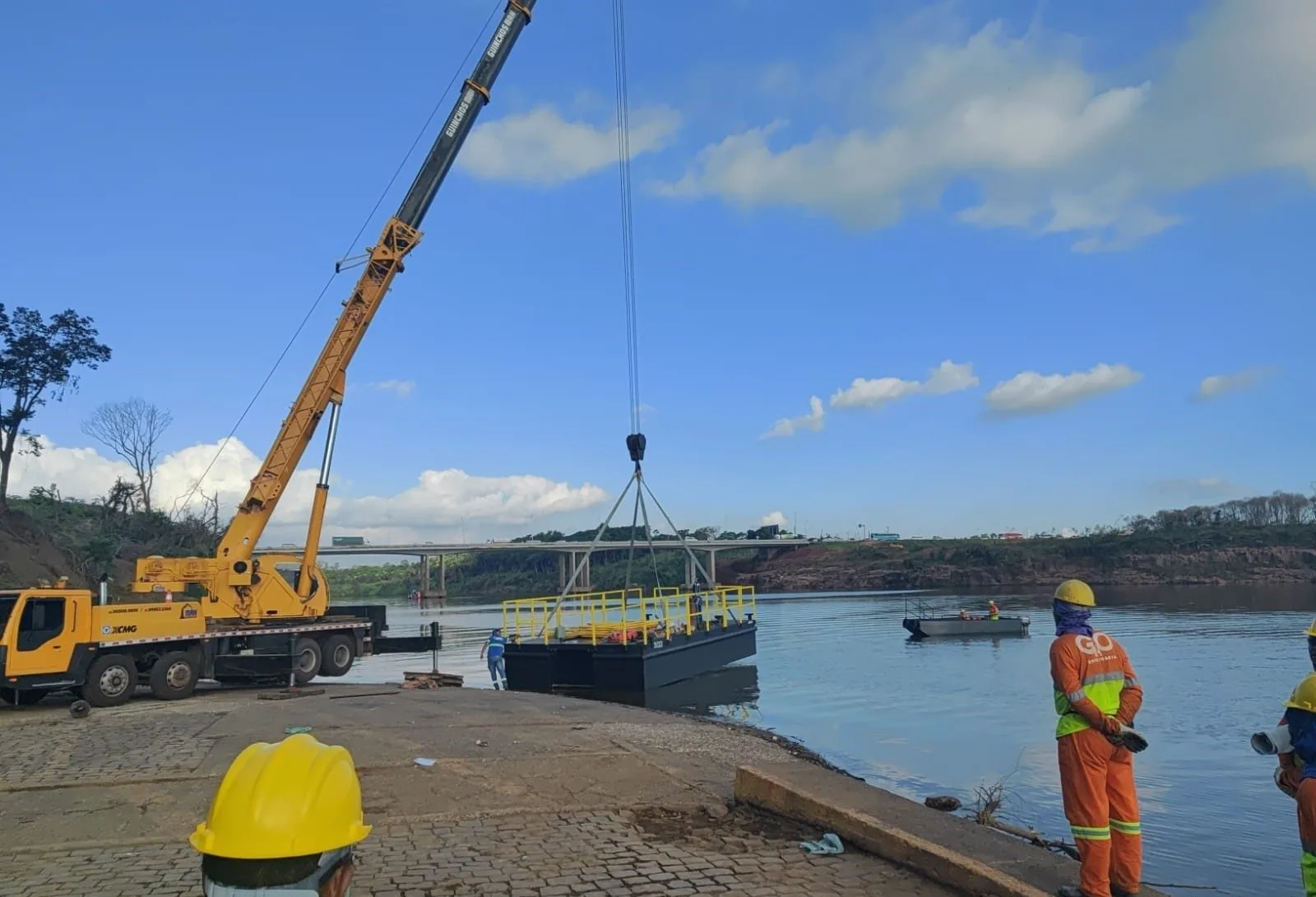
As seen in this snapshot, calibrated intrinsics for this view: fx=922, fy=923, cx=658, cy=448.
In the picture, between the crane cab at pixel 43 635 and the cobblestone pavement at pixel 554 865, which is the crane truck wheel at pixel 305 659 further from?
the cobblestone pavement at pixel 554 865

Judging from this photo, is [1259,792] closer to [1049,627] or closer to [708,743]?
[708,743]

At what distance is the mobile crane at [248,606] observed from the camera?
597 inches

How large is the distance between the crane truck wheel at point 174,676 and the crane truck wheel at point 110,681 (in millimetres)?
512

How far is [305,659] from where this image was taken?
19719mm

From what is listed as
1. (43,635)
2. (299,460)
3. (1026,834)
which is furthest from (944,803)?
(299,460)

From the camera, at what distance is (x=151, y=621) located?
16.6m

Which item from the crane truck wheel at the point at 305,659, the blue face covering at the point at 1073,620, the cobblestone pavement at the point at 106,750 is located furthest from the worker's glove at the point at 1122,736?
the crane truck wheel at the point at 305,659

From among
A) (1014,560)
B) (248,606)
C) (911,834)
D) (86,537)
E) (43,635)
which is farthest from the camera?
(1014,560)

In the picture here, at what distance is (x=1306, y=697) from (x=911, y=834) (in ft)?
9.79

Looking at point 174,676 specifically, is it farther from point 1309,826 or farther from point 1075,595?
point 1309,826

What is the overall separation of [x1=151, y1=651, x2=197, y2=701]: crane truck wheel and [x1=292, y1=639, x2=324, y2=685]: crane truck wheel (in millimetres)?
2218

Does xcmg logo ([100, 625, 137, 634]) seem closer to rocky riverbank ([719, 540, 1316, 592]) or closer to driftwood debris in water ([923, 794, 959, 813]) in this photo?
driftwood debris in water ([923, 794, 959, 813])

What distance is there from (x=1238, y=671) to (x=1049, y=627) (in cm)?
1778

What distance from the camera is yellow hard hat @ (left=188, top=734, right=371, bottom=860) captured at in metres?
2.20
